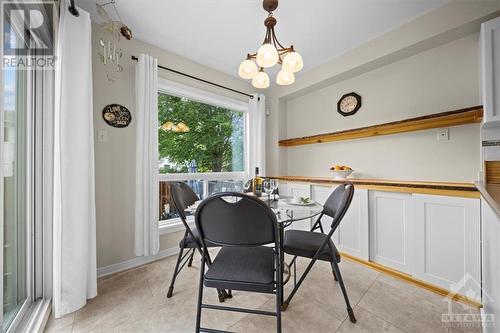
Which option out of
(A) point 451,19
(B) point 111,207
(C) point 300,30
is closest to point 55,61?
(B) point 111,207

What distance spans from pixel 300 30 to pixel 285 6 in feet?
1.31

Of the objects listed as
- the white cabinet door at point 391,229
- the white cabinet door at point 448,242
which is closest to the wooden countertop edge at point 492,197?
the white cabinet door at point 448,242

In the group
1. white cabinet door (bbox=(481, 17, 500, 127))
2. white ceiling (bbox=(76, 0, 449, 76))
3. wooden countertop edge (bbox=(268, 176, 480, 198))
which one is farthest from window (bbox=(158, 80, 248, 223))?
white cabinet door (bbox=(481, 17, 500, 127))

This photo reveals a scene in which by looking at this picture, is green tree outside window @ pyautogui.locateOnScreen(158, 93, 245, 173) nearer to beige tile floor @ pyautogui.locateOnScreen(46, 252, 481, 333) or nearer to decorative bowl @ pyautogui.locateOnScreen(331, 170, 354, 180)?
beige tile floor @ pyautogui.locateOnScreen(46, 252, 481, 333)

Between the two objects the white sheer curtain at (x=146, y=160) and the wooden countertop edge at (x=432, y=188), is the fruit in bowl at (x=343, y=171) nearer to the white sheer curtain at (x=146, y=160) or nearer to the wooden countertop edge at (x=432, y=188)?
the wooden countertop edge at (x=432, y=188)

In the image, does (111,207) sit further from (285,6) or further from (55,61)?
(285,6)

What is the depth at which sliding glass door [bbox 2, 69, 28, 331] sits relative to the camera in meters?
1.15

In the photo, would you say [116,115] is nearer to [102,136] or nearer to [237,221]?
[102,136]

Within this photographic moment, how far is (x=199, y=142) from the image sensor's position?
2.80m

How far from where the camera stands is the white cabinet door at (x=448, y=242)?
4.82 ft

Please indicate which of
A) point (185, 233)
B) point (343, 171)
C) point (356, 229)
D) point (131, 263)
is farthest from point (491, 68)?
point (131, 263)

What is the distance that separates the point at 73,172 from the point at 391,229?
289cm

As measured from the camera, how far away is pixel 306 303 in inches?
59.1

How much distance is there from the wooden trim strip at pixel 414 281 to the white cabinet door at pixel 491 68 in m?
1.40
